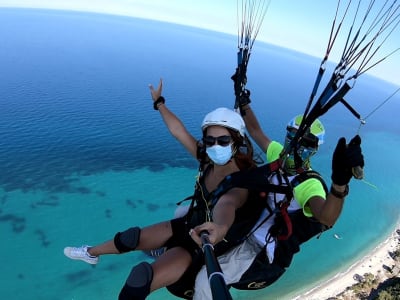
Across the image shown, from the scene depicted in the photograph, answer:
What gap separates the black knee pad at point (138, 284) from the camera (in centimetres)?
262

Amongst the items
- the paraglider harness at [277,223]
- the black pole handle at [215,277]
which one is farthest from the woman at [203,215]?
the black pole handle at [215,277]

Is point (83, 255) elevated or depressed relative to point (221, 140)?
depressed

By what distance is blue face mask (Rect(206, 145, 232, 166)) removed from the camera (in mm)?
3053

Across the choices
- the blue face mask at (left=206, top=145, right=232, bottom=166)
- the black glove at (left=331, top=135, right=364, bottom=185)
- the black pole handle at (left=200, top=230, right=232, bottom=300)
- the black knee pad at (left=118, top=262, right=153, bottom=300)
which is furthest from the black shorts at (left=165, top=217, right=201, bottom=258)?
the black glove at (left=331, top=135, right=364, bottom=185)

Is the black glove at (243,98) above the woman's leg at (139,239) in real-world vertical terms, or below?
above

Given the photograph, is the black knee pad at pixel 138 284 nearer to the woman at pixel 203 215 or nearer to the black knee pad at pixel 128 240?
the woman at pixel 203 215

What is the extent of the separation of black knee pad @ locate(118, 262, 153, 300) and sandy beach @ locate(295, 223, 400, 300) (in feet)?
64.3

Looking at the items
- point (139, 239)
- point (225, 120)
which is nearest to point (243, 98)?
point (225, 120)

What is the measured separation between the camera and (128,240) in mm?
3195

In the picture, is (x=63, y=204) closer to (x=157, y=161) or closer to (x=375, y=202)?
(x=157, y=161)

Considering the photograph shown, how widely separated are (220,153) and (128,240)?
1243 millimetres

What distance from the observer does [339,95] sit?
2.25m

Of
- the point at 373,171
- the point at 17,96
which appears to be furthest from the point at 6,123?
the point at 373,171

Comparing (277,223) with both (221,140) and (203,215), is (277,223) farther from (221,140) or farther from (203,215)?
(221,140)
